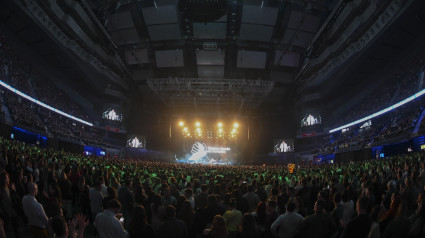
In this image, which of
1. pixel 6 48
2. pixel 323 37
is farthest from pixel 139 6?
pixel 323 37

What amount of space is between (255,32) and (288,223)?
35.5 meters

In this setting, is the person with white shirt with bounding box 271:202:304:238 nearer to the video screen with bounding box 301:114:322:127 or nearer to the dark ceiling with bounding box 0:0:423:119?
the dark ceiling with bounding box 0:0:423:119

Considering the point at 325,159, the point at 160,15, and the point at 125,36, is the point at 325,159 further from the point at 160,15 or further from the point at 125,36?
the point at 125,36

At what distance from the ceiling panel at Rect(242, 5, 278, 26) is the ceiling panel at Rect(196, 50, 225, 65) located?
24.9 ft

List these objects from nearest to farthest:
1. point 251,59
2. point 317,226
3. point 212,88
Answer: point 317,226, point 251,59, point 212,88

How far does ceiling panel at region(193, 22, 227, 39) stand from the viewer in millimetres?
38219

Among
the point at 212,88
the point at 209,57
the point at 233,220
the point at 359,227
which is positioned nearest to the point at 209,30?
the point at 209,57

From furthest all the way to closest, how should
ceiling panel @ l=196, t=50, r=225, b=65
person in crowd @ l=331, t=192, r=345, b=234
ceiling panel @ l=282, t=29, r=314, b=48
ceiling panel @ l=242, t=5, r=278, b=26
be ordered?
ceiling panel @ l=196, t=50, r=225, b=65 → ceiling panel @ l=282, t=29, r=314, b=48 → ceiling panel @ l=242, t=5, r=278, b=26 → person in crowd @ l=331, t=192, r=345, b=234

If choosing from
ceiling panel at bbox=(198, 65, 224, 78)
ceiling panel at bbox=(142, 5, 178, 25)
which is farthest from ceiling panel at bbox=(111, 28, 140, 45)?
ceiling panel at bbox=(198, 65, 224, 78)

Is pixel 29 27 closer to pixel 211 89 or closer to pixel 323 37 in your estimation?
pixel 211 89

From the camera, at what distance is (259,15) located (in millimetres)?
35969

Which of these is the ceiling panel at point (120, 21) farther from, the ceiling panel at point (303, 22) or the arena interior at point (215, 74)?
the ceiling panel at point (303, 22)

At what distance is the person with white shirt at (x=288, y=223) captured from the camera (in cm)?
594

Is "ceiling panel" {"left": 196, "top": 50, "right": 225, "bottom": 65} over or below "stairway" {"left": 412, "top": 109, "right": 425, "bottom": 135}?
over
